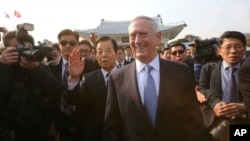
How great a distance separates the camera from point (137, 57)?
2176 millimetres

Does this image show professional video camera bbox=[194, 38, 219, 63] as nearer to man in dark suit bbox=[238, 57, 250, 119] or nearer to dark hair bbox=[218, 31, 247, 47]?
dark hair bbox=[218, 31, 247, 47]

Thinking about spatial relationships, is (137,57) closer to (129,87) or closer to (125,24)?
Answer: (129,87)

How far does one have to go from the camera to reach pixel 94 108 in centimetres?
280

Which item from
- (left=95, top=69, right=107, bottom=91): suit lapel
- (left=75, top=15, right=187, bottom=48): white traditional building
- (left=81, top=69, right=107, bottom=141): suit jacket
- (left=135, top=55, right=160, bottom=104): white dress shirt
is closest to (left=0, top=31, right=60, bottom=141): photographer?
(left=81, top=69, right=107, bottom=141): suit jacket

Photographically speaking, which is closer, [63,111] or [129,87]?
[129,87]

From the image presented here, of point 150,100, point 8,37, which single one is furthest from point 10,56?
point 150,100

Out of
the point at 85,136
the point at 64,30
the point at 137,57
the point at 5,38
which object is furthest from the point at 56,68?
the point at 137,57

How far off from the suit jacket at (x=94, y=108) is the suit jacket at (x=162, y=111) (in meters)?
0.59

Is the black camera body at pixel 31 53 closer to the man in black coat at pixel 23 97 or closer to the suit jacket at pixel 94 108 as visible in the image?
the man in black coat at pixel 23 97

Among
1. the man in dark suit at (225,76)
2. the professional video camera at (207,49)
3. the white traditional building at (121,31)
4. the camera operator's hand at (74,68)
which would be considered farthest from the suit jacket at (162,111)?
the white traditional building at (121,31)

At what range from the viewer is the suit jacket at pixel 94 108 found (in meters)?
2.77

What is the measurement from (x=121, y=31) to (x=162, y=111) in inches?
1094

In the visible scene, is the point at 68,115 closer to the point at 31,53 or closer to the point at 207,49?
the point at 31,53

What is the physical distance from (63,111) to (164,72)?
114 centimetres
